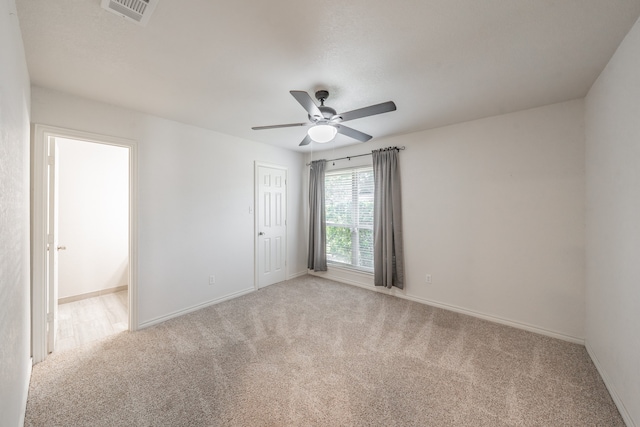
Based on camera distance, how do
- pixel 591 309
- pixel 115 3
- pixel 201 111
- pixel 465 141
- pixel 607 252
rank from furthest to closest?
1. pixel 465 141
2. pixel 201 111
3. pixel 591 309
4. pixel 607 252
5. pixel 115 3

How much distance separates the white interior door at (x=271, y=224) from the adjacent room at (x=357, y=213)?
0.23 feet

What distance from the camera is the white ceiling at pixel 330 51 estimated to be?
140 cm

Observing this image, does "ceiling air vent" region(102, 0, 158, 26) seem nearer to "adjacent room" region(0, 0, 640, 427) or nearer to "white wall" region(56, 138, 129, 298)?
"adjacent room" region(0, 0, 640, 427)

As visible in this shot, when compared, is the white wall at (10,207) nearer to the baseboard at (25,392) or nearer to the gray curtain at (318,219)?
the baseboard at (25,392)

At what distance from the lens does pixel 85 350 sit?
239cm

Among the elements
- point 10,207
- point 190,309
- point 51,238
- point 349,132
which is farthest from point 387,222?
point 51,238

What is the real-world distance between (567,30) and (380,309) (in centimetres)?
313

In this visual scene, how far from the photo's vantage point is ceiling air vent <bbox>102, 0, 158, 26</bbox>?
132cm

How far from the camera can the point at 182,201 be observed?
319 centimetres

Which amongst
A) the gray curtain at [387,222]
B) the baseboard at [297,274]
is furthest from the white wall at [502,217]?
the baseboard at [297,274]

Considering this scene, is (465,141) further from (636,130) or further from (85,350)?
(85,350)

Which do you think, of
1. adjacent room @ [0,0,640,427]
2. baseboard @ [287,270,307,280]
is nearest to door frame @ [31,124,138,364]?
adjacent room @ [0,0,640,427]

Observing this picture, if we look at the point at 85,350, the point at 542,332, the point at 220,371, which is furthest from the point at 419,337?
the point at 85,350

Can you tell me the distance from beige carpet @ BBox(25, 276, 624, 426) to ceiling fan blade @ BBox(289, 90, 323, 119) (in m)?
2.21
